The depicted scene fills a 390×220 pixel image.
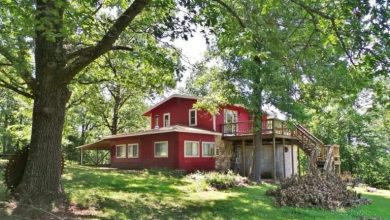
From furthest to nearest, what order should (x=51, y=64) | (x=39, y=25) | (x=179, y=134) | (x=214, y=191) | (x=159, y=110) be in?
1. (x=159, y=110)
2. (x=179, y=134)
3. (x=214, y=191)
4. (x=51, y=64)
5. (x=39, y=25)

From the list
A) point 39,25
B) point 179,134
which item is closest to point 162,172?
point 179,134

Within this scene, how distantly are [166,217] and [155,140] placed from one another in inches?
705

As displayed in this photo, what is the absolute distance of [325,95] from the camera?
15320mm

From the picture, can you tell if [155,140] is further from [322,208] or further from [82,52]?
[82,52]

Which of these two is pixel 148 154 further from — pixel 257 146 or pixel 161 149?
pixel 257 146

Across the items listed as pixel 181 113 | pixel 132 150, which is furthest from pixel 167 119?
pixel 132 150

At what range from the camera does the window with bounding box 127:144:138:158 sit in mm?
30183

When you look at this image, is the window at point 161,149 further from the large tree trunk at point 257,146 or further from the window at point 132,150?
the large tree trunk at point 257,146

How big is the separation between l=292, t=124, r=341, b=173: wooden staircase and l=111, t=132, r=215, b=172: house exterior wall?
6.39m

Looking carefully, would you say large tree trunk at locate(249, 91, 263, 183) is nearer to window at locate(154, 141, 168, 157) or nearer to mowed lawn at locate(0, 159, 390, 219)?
mowed lawn at locate(0, 159, 390, 219)

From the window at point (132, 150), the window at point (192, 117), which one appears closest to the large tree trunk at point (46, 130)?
the window at point (192, 117)

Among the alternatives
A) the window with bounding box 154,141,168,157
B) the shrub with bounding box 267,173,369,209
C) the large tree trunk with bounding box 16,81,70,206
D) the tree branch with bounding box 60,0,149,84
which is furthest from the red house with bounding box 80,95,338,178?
the tree branch with bounding box 60,0,149,84

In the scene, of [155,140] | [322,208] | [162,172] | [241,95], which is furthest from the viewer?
[155,140]

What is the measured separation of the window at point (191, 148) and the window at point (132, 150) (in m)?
5.19
